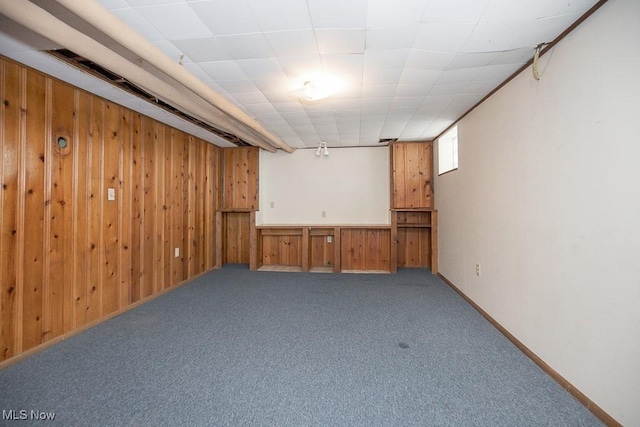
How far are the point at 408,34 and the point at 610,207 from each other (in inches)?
59.7

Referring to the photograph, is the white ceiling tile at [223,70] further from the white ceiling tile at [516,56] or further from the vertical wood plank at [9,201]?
the white ceiling tile at [516,56]

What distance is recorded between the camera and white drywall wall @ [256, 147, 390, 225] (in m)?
4.93

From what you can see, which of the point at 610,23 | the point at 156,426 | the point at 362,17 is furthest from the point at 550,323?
the point at 156,426

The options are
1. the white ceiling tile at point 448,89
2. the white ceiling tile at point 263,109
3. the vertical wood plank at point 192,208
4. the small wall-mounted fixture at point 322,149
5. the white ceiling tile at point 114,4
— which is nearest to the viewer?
the white ceiling tile at point 114,4

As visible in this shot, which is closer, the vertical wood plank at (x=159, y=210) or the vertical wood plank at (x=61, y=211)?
the vertical wood plank at (x=61, y=211)

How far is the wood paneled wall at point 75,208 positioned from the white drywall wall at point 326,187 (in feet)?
5.93

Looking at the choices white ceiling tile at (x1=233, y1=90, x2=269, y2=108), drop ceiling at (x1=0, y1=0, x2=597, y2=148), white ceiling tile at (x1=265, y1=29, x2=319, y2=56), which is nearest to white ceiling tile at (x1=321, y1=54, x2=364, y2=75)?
drop ceiling at (x1=0, y1=0, x2=597, y2=148)

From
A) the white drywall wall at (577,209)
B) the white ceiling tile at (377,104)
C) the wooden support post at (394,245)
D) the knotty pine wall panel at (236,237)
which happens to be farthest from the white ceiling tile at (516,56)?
the knotty pine wall panel at (236,237)

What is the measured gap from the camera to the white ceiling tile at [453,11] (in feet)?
4.71

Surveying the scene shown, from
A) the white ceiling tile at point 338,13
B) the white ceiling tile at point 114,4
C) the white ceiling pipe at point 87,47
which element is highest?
the white ceiling tile at point 338,13

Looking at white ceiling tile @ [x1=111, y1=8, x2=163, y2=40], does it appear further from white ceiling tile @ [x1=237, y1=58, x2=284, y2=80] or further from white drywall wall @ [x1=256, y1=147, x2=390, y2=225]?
white drywall wall @ [x1=256, y1=147, x2=390, y2=225]

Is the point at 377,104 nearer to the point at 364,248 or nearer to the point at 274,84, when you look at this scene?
the point at 274,84

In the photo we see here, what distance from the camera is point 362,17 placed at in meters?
1.55

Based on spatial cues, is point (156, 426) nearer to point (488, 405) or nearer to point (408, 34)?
point (488, 405)
